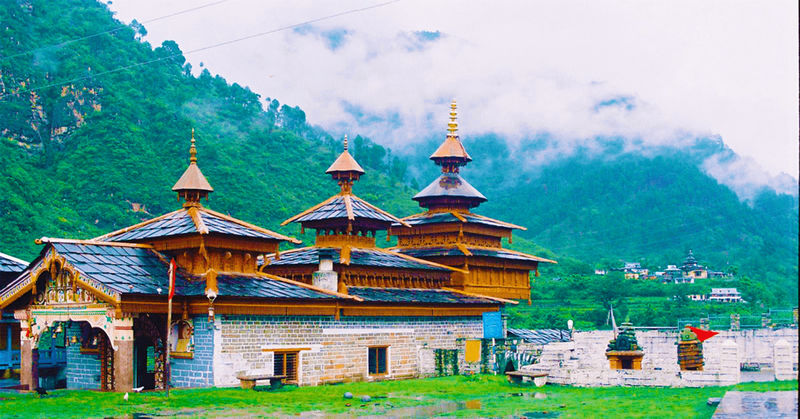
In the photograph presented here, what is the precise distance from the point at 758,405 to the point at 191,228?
16.5 metres

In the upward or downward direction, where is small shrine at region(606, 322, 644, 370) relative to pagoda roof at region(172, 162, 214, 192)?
downward

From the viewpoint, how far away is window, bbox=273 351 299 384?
90.5ft

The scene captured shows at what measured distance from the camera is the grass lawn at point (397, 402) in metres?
20.5

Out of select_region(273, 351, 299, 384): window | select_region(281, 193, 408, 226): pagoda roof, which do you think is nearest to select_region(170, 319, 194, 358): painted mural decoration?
select_region(273, 351, 299, 384): window

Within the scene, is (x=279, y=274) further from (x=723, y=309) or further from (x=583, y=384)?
(x=723, y=309)

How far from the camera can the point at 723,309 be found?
65.4 metres

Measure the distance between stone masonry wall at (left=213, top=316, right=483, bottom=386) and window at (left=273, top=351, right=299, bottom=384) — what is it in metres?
0.18

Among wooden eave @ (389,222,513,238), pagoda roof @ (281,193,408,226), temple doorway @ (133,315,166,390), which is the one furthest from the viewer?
wooden eave @ (389,222,513,238)

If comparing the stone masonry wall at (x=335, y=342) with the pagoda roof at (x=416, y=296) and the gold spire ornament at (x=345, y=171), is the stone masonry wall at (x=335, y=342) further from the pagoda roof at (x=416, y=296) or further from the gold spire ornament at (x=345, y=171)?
the gold spire ornament at (x=345, y=171)

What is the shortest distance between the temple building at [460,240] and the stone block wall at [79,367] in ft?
49.7

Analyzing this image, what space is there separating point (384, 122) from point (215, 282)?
12101 centimetres

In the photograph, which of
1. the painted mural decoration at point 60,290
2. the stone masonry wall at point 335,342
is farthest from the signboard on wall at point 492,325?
the painted mural decoration at point 60,290

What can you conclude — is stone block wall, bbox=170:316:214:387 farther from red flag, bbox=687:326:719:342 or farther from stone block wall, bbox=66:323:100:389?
red flag, bbox=687:326:719:342

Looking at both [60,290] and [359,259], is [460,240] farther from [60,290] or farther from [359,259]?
[60,290]
